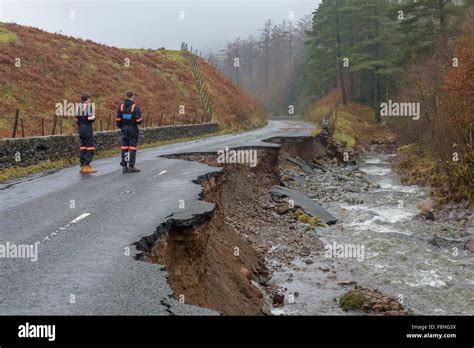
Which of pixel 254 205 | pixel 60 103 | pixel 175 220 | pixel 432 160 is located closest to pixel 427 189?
pixel 432 160

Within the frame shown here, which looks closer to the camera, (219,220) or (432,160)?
(219,220)

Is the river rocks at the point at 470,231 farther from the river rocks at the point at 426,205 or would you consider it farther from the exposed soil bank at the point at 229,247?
the exposed soil bank at the point at 229,247

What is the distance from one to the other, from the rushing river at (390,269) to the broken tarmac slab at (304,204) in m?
0.55

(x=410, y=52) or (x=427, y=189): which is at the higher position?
(x=410, y=52)

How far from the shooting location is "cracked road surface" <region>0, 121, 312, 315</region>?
502cm

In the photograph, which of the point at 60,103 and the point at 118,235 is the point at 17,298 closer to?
the point at 118,235

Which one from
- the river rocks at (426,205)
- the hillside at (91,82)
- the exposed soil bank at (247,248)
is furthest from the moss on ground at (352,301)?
the hillside at (91,82)

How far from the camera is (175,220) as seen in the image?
328 inches

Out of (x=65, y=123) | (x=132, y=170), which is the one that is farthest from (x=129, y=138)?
(x=65, y=123)

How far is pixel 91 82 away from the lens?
37969 millimetres

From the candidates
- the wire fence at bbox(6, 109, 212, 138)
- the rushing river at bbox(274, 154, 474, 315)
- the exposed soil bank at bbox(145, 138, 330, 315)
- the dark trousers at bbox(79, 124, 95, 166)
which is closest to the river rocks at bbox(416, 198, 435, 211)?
the rushing river at bbox(274, 154, 474, 315)

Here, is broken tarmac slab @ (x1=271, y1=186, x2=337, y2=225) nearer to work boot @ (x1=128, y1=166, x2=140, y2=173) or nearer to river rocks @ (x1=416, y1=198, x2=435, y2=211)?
river rocks @ (x1=416, y1=198, x2=435, y2=211)
